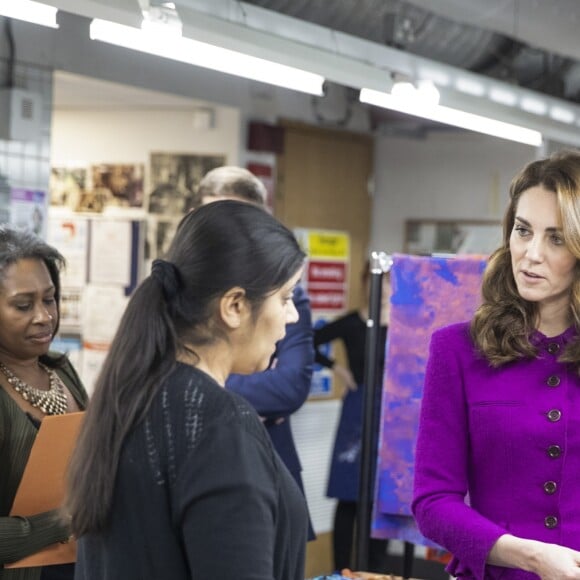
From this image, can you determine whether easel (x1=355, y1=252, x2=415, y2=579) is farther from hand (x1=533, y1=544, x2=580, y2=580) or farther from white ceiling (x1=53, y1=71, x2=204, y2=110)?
white ceiling (x1=53, y1=71, x2=204, y2=110)

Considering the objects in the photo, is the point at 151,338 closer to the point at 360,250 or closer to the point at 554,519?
the point at 554,519

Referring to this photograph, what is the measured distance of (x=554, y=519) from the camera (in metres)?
2.08

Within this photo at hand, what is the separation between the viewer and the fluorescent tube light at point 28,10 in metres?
2.74

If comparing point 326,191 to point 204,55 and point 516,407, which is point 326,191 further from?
point 516,407

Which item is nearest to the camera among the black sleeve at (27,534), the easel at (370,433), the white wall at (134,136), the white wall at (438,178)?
the black sleeve at (27,534)

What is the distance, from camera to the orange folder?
2.55 metres

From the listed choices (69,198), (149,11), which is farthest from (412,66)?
(149,11)

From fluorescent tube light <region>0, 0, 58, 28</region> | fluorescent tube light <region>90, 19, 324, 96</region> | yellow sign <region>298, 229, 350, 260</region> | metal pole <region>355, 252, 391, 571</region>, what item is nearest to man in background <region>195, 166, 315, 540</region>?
metal pole <region>355, 252, 391, 571</region>

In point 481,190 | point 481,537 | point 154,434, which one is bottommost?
point 481,537

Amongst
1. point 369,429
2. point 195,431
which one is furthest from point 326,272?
point 195,431

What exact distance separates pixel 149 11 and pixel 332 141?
13.7 ft

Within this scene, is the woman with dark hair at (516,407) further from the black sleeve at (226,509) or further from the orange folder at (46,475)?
the orange folder at (46,475)

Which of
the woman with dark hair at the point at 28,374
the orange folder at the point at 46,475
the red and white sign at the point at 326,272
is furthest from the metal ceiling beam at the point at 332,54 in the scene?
the red and white sign at the point at 326,272

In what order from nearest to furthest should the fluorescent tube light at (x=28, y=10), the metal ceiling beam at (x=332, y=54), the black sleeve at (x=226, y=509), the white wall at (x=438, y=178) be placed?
the black sleeve at (x=226, y=509) < the fluorescent tube light at (x=28, y=10) < the metal ceiling beam at (x=332, y=54) < the white wall at (x=438, y=178)
